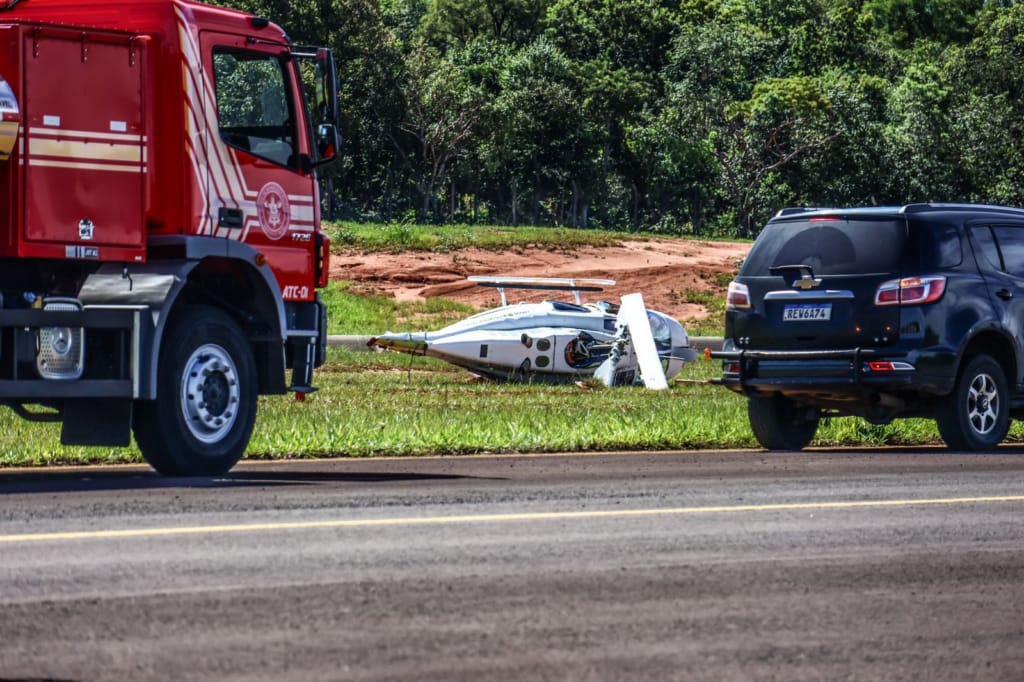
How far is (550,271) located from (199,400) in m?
37.7

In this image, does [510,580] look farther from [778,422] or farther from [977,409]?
[977,409]

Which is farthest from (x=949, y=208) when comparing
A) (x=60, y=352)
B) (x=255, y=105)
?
(x=60, y=352)

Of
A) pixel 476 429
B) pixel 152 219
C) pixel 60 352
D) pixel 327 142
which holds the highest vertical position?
pixel 327 142

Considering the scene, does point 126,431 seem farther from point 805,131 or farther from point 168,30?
point 805,131

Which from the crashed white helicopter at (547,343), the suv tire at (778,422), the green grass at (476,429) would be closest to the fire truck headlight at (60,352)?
the green grass at (476,429)

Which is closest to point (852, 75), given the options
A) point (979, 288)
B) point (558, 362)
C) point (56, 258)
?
point (558, 362)

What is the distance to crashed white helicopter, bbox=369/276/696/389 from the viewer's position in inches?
1061

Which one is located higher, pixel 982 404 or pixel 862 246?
pixel 862 246

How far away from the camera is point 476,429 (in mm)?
15031

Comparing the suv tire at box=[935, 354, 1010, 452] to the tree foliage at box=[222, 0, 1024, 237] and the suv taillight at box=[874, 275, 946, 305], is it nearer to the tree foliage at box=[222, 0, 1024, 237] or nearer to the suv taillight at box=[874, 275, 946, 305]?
the suv taillight at box=[874, 275, 946, 305]

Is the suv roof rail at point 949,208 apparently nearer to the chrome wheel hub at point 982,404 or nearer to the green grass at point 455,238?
the chrome wheel hub at point 982,404

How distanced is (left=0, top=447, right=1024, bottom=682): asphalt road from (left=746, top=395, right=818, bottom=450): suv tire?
153 inches

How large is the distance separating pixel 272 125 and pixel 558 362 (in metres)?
15.3

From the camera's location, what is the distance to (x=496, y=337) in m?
27.4
